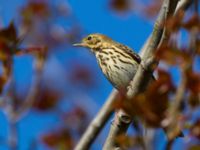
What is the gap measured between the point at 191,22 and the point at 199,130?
17.9 inches

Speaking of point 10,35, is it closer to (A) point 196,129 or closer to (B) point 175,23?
(B) point 175,23

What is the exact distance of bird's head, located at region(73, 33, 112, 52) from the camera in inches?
273

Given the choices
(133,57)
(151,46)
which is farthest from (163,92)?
(133,57)

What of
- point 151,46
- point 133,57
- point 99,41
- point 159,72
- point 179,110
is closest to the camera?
point 179,110

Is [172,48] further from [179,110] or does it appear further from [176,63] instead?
[179,110]

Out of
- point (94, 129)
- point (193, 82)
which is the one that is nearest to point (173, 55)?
point (193, 82)

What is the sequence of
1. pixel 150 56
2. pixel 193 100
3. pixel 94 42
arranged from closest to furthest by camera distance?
pixel 193 100
pixel 150 56
pixel 94 42

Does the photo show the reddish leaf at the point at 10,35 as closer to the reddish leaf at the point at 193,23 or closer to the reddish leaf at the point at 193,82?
the reddish leaf at the point at 193,23

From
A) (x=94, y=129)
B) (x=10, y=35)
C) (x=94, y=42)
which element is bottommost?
(x=94, y=129)

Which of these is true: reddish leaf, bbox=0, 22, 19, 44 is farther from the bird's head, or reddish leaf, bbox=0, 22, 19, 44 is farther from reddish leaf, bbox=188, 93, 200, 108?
the bird's head

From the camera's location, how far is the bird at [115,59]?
617 centimetres

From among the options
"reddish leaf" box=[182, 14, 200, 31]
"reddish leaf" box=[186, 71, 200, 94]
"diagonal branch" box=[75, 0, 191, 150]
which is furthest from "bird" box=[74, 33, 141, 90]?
"reddish leaf" box=[186, 71, 200, 94]

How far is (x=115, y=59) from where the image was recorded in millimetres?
6441

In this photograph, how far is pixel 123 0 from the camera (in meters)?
7.62
